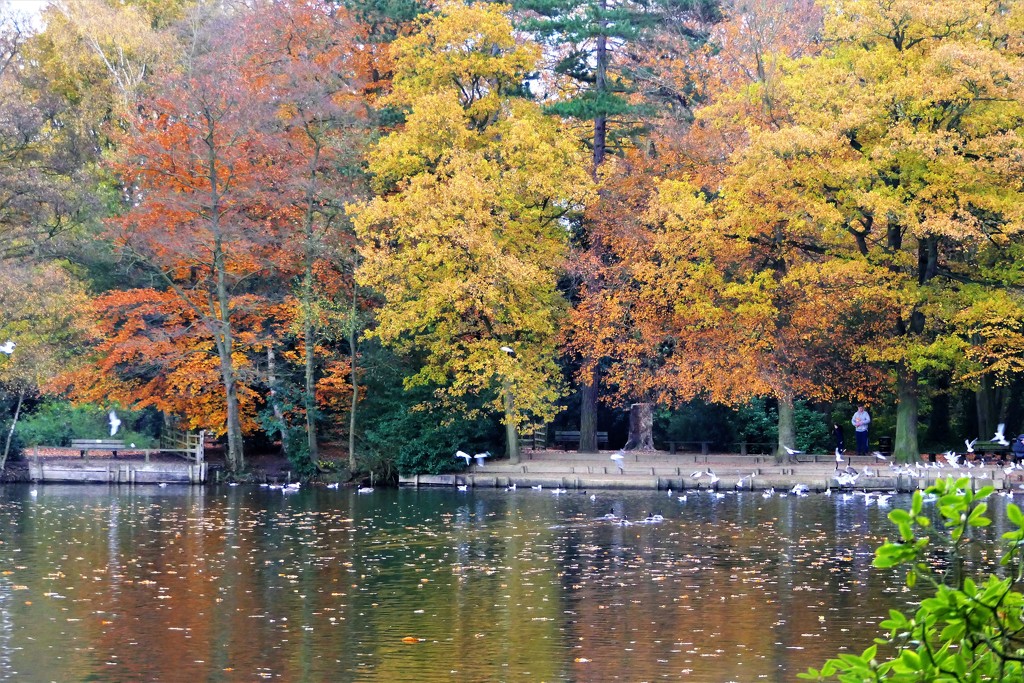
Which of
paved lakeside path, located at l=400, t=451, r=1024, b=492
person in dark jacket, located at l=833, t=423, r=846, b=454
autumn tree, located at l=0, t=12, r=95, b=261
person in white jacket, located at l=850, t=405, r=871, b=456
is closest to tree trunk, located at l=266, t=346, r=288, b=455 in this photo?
paved lakeside path, located at l=400, t=451, r=1024, b=492

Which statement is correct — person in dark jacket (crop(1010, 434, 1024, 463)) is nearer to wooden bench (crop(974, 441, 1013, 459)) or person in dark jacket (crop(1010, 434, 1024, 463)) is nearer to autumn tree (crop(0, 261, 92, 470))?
wooden bench (crop(974, 441, 1013, 459))

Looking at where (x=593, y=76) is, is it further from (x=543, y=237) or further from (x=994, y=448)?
(x=994, y=448)

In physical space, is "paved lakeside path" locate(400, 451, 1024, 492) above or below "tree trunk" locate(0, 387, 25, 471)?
below

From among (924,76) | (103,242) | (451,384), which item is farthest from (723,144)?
(103,242)

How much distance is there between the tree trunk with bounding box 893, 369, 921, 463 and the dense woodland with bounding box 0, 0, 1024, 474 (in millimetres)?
63

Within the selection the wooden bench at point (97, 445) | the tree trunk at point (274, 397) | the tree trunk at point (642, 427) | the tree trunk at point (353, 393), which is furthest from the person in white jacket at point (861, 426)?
the wooden bench at point (97, 445)

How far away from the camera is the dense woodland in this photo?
33875 mm

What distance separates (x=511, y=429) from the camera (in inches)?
1485

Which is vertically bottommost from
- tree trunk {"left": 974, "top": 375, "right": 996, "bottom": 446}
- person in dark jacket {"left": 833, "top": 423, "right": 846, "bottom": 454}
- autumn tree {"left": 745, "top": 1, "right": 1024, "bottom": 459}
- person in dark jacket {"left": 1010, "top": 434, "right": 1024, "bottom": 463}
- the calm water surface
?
the calm water surface

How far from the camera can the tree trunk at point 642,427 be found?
4050 centimetres

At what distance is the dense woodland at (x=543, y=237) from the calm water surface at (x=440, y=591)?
7.00 m

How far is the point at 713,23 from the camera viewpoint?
1734 inches

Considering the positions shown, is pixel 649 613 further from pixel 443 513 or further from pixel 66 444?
pixel 66 444

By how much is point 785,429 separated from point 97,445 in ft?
68.8
